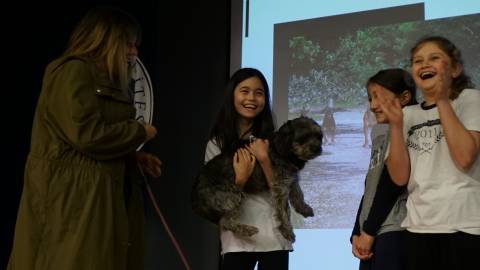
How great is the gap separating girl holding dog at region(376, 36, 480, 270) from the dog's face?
34cm

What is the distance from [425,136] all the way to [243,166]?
0.69m

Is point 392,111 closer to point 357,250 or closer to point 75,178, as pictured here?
point 357,250

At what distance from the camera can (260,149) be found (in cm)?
214

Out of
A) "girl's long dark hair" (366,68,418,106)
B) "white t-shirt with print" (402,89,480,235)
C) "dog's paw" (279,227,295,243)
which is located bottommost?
"dog's paw" (279,227,295,243)

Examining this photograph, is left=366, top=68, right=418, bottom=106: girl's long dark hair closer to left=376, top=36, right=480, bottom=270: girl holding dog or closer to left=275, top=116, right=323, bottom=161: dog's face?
left=376, top=36, right=480, bottom=270: girl holding dog

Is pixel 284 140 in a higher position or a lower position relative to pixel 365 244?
higher

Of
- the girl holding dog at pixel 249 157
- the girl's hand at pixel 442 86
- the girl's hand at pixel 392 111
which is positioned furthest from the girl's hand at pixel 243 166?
the girl's hand at pixel 442 86

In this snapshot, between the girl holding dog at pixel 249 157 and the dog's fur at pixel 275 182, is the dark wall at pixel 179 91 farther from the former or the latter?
the dog's fur at pixel 275 182

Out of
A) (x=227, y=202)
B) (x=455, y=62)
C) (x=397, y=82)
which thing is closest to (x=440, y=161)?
(x=455, y=62)

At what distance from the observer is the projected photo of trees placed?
308 cm

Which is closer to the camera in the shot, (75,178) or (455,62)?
(75,178)

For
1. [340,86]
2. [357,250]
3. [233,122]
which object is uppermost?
[340,86]

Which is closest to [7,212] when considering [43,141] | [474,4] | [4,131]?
A: [4,131]

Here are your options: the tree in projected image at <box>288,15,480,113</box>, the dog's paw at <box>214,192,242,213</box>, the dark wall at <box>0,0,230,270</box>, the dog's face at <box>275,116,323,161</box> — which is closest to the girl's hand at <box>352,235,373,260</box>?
the dog's face at <box>275,116,323,161</box>
